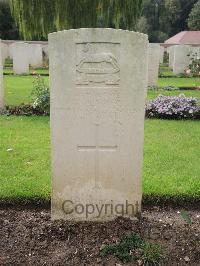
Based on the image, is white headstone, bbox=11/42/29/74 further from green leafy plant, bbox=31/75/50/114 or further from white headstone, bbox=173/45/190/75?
green leafy plant, bbox=31/75/50/114

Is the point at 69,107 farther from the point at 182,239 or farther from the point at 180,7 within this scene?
the point at 180,7

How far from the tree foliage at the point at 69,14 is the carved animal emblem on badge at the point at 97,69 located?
23.6 feet

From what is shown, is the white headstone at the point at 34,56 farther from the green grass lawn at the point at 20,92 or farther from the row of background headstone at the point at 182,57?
the row of background headstone at the point at 182,57

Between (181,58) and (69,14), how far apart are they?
33.2ft

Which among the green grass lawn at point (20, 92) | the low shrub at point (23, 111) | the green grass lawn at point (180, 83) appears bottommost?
the low shrub at point (23, 111)

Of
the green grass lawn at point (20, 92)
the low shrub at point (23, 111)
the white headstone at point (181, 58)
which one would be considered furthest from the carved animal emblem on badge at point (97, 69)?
the white headstone at point (181, 58)

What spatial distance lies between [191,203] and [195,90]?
Answer: 10.5m

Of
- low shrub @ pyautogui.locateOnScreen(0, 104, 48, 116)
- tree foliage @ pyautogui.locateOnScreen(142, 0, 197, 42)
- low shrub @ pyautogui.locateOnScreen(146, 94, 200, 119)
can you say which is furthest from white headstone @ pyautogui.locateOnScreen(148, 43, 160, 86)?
tree foliage @ pyautogui.locateOnScreen(142, 0, 197, 42)

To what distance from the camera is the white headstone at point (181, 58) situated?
63.5 feet

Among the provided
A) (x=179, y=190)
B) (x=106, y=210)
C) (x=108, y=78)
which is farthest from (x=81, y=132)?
(x=179, y=190)

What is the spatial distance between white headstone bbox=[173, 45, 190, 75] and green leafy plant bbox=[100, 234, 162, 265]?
16.9m

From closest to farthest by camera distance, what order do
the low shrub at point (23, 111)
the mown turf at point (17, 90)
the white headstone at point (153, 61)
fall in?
the low shrub at point (23, 111) < the mown turf at point (17, 90) < the white headstone at point (153, 61)

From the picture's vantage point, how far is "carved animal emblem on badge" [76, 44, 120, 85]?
134 inches

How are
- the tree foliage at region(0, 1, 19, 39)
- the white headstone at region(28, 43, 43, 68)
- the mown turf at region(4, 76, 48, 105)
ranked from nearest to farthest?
1. the mown turf at region(4, 76, 48, 105)
2. the white headstone at region(28, 43, 43, 68)
3. the tree foliage at region(0, 1, 19, 39)
